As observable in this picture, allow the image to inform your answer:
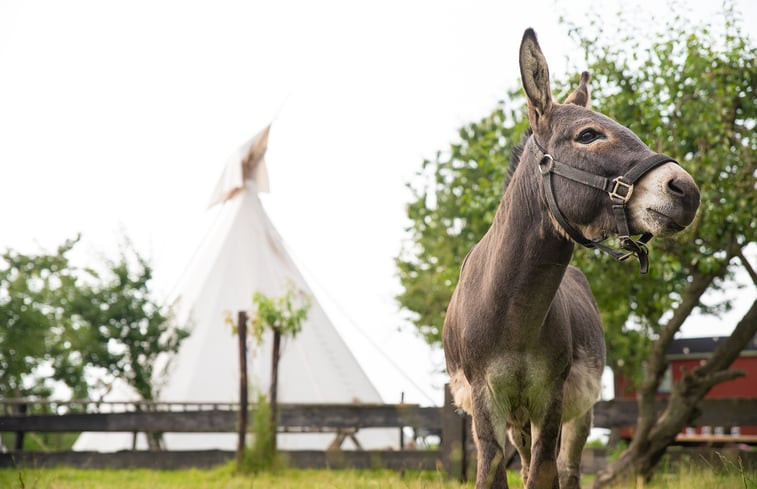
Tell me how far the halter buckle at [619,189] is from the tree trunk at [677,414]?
269 inches

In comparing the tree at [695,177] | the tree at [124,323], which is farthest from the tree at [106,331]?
the tree at [695,177]

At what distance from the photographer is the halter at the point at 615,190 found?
3027 mm

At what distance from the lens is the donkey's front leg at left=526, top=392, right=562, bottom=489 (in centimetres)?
371

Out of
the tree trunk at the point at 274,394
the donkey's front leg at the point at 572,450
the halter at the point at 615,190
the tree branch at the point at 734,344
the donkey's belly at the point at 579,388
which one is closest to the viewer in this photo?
the halter at the point at 615,190

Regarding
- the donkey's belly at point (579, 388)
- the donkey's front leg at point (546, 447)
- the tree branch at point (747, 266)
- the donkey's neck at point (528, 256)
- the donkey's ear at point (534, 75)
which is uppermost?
the donkey's ear at point (534, 75)

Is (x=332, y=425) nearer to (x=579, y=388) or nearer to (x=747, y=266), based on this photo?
(x=747, y=266)

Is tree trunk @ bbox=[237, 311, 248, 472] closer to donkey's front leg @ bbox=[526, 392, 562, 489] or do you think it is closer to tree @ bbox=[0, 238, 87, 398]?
tree @ bbox=[0, 238, 87, 398]

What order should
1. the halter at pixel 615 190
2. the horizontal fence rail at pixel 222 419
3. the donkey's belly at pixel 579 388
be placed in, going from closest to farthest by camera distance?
1. the halter at pixel 615 190
2. the donkey's belly at pixel 579 388
3. the horizontal fence rail at pixel 222 419

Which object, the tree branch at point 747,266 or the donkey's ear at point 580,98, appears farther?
the tree branch at point 747,266

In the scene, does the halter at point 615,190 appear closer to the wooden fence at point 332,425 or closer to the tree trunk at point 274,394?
the wooden fence at point 332,425

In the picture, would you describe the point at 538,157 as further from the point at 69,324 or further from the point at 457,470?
the point at 69,324

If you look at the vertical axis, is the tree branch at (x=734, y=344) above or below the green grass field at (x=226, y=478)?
above

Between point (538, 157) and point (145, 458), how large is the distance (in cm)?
1095

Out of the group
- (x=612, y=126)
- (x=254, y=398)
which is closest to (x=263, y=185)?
(x=254, y=398)
